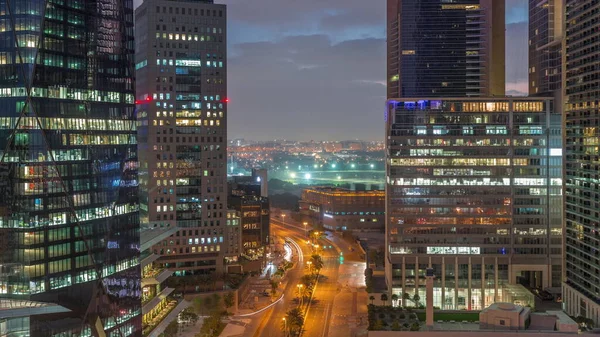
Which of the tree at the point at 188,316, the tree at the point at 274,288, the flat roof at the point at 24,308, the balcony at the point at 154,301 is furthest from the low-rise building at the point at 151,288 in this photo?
the tree at the point at 274,288

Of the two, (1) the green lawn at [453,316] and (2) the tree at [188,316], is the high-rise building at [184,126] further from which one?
(1) the green lawn at [453,316]

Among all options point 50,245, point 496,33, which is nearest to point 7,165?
point 50,245

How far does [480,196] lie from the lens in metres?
79.1

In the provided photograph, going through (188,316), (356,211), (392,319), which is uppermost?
(356,211)

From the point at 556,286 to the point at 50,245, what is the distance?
58.6 m

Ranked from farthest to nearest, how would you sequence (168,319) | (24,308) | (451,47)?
(451,47)
(168,319)
(24,308)

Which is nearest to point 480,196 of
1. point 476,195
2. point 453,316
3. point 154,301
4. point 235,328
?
point 476,195

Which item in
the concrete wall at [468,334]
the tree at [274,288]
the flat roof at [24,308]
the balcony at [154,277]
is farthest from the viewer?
the tree at [274,288]

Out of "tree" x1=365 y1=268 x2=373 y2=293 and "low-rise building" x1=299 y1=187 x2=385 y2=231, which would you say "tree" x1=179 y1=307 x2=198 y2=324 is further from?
"low-rise building" x1=299 y1=187 x2=385 y2=231

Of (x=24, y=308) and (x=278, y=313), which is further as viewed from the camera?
(x=278, y=313)

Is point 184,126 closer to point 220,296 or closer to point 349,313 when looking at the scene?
point 220,296

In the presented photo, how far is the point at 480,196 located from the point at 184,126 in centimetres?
3682

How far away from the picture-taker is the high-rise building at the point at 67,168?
4312 cm

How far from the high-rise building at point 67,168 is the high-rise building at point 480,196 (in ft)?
122
